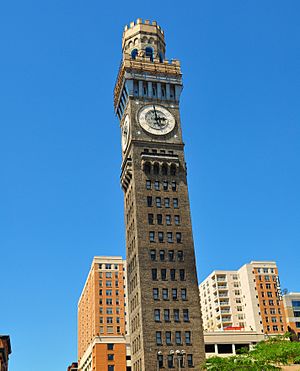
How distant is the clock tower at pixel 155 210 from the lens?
9388cm

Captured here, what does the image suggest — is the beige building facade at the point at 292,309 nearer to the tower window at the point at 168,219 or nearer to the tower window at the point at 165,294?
the tower window at the point at 168,219

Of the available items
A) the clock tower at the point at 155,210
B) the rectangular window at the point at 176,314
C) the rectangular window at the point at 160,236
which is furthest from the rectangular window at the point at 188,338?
the rectangular window at the point at 160,236

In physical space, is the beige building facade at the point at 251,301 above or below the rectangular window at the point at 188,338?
above

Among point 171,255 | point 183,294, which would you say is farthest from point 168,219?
point 183,294

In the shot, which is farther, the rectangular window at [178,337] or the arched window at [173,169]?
the arched window at [173,169]

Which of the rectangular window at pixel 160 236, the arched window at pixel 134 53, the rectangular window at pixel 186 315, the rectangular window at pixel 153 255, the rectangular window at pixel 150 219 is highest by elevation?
the arched window at pixel 134 53

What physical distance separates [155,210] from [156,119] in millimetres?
20601

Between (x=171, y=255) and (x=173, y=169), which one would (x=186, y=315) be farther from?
(x=173, y=169)

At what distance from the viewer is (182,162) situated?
11038cm

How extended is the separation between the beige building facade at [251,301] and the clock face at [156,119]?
308ft

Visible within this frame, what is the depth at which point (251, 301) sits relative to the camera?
189 meters

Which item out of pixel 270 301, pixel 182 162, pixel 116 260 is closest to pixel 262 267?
pixel 270 301

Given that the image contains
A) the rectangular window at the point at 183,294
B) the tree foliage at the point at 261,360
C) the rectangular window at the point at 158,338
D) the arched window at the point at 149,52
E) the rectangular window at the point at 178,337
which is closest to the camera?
the tree foliage at the point at 261,360

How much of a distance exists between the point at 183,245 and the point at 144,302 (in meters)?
13.8
